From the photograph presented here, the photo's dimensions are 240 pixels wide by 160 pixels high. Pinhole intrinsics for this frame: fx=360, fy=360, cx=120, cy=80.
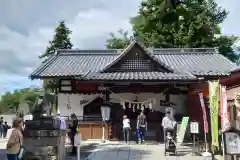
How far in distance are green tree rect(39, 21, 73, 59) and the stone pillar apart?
29.8 metres

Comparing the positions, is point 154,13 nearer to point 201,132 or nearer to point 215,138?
point 201,132

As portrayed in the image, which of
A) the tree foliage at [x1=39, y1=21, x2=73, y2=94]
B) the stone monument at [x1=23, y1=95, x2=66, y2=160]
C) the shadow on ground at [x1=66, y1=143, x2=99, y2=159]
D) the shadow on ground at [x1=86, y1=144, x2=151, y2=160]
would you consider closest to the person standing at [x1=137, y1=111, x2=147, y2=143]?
the shadow on ground at [x1=86, y1=144, x2=151, y2=160]

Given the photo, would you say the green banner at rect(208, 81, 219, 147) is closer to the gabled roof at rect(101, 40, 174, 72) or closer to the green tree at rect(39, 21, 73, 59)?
the gabled roof at rect(101, 40, 174, 72)

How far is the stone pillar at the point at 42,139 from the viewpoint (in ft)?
39.1

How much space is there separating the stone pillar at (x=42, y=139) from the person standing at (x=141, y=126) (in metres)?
7.34

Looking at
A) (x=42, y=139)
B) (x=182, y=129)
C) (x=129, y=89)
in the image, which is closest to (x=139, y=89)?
(x=129, y=89)

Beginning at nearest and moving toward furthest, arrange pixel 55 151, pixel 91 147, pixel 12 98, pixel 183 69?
pixel 55 151 < pixel 91 147 < pixel 183 69 < pixel 12 98

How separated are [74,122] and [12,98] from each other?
233 feet

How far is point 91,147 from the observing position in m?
17.6

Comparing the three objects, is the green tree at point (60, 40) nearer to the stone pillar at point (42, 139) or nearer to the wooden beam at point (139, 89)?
the wooden beam at point (139, 89)

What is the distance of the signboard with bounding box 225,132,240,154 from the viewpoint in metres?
9.27

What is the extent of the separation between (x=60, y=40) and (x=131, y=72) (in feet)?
73.7

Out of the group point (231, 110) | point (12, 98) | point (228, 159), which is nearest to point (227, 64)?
point (231, 110)

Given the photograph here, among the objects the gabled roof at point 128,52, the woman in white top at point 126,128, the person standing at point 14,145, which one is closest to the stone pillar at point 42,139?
the person standing at point 14,145
